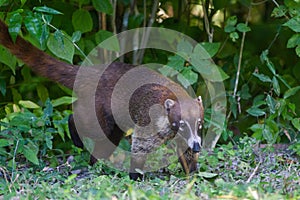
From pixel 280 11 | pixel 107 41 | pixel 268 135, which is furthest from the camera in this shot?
pixel 107 41

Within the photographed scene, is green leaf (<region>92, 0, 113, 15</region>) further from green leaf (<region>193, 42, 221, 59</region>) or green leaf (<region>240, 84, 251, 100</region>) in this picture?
green leaf (<region>240, 84, 251, 100</region>)

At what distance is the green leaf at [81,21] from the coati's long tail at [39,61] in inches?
15.9

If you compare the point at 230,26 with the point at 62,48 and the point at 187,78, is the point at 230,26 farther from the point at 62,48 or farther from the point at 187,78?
the point at 62,48

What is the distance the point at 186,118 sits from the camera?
418cm

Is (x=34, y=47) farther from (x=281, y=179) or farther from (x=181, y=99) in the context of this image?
(x=281, y=179)

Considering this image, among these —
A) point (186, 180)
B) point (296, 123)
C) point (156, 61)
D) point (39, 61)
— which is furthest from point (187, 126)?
point (156, 61)

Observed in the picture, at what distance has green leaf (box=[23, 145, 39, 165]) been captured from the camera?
167 inches

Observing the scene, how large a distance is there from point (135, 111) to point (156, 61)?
48.2 inches

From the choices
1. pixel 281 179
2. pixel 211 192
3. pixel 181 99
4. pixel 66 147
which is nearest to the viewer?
pixel 211 192

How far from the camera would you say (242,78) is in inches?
220

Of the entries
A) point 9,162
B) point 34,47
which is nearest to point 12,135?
point 9,162

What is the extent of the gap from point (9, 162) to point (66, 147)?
0.97 meters

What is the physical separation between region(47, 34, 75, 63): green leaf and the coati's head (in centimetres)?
75

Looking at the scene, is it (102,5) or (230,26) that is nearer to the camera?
(102,5)
